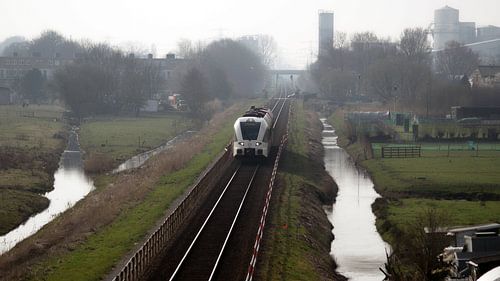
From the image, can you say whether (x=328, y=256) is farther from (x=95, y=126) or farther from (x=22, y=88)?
(x=22, y=88)

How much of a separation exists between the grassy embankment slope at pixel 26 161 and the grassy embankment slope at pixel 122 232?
177 inches

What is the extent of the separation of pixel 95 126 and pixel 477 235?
80586 millimetres

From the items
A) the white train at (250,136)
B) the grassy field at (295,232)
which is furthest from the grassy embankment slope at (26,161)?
the grassy field at (295,232)

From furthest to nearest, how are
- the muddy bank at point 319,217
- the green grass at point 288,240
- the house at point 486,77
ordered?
the house at point 486,77
the muddy bank at point 319,217
the green grass at point 288,240

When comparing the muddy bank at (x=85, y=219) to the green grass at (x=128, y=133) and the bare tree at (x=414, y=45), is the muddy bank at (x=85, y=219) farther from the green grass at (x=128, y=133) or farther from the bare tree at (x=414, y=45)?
the bare tree at (x=414, y=45)

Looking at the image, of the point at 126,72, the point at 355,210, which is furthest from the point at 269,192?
the point at 126,72

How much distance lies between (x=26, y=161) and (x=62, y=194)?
12.6 meters

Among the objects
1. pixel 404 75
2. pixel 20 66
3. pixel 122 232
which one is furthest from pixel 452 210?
pixel 20 66

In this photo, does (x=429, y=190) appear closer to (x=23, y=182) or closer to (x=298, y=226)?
(x=298, y=226)

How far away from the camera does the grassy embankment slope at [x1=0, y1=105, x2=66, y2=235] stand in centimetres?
4872

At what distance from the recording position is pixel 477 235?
30.3 m

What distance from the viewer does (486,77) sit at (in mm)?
122062

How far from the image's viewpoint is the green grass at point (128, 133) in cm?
8138

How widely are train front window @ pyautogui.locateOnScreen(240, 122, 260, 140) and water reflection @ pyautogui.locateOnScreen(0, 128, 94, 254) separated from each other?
34.3 ft
